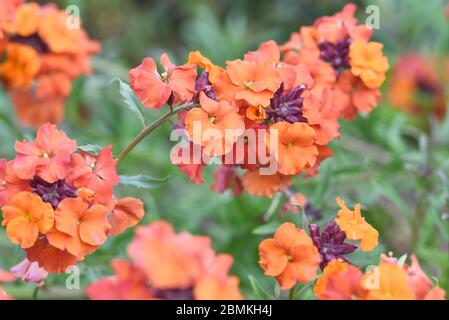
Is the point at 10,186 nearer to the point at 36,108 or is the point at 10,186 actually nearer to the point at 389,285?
the point at 389,285

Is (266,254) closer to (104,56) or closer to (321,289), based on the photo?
(321,289)

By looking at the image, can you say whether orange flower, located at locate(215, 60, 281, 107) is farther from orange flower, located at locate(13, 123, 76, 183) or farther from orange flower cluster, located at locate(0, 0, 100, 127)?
orange flower cluster, located at locate(0, 0, 100, 127)

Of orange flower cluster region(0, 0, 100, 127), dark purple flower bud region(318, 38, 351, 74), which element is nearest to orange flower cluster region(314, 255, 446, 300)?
dark purple flower bud region(318, 38, 351, 74)

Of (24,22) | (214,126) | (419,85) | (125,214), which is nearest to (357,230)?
(214,126)

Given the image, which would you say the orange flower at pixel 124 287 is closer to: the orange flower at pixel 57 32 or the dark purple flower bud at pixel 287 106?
the dark purple flower bud at pixel 287 106

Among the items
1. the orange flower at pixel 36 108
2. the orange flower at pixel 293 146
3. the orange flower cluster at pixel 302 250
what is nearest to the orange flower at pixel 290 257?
the orange flower cluster at pixel 302 250
